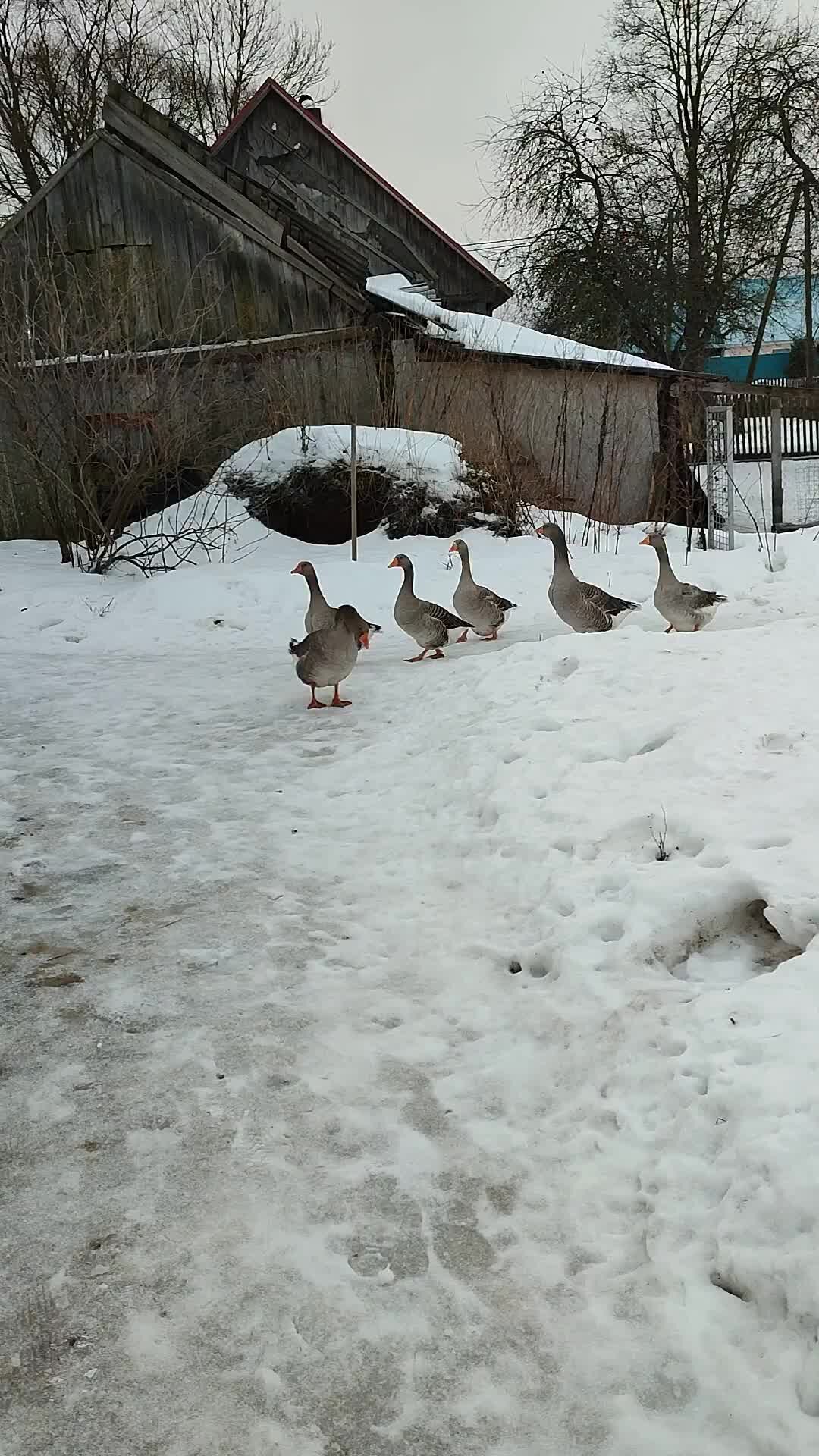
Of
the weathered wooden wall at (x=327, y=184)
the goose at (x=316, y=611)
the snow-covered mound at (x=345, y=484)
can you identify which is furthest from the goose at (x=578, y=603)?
the weathered wooden wall at (x=327, y=184)

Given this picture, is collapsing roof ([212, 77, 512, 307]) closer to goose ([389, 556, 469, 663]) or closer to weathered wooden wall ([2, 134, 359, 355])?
weathered wooden wall ([2, 134, 359, 355])

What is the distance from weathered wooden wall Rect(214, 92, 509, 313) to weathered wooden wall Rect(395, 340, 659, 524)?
21.8 feet

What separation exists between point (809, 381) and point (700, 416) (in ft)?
33.2

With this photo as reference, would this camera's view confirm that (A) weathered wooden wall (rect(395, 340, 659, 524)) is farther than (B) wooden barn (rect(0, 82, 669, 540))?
Yes

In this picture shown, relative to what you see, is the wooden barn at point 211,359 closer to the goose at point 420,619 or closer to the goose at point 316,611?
the goose at point 316,611

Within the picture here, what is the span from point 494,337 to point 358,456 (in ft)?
17.7

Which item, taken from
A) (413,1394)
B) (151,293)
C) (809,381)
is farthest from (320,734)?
(809,381)

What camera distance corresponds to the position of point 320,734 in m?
6.86

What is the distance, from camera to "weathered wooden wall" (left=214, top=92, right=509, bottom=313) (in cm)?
2180

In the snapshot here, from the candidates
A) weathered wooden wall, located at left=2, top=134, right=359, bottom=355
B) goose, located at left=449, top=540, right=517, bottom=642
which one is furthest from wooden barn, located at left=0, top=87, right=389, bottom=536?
goose, located at left=449, top=540, right=517, bottom=642

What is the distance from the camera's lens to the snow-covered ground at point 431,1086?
2.08 meters

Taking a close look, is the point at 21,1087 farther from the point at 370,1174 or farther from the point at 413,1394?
the point at 413,1394

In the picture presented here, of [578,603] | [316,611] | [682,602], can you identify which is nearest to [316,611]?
[316,611]

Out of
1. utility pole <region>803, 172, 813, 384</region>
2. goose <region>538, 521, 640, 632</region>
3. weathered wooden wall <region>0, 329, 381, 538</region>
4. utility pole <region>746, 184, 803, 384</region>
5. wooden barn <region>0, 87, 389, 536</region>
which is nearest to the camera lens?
goose <region>538, 521, 640, 632</region>
